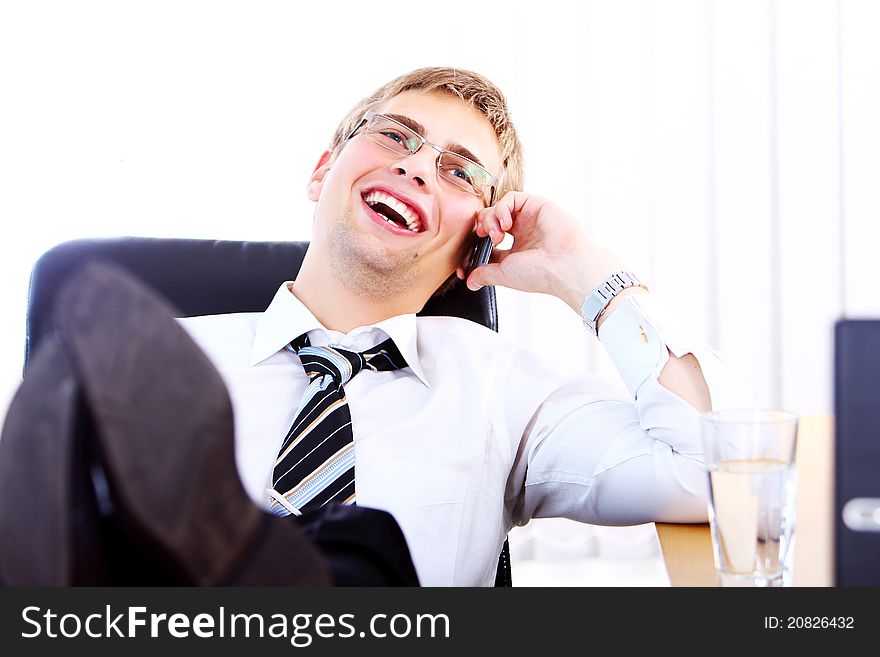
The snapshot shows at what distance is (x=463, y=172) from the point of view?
136 centimetres

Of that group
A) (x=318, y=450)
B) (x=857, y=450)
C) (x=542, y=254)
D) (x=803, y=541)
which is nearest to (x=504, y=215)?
(x=542, y=254)

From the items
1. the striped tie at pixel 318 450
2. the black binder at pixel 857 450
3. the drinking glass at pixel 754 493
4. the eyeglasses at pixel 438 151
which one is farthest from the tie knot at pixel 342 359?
the black binder at pixel 857 450

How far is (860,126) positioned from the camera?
7.44 ft

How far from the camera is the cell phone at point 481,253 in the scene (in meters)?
1.37

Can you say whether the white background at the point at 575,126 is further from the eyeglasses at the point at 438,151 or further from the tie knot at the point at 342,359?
the tie knot at the point at 342,359

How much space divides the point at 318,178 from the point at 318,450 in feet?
2.11

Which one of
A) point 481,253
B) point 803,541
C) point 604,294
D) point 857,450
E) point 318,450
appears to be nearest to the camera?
point 857,450

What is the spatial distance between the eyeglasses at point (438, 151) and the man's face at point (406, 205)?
10mm

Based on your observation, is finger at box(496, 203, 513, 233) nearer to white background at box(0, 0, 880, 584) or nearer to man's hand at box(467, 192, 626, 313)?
man's hand at box(467, 192, 626, 313)

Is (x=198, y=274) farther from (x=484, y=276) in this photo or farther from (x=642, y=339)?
(x=642, y=339)

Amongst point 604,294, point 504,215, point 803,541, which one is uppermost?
point 504,215

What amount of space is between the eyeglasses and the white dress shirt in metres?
0.27

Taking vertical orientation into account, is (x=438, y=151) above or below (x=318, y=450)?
above

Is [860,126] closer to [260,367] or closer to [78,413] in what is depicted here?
[260,367]
